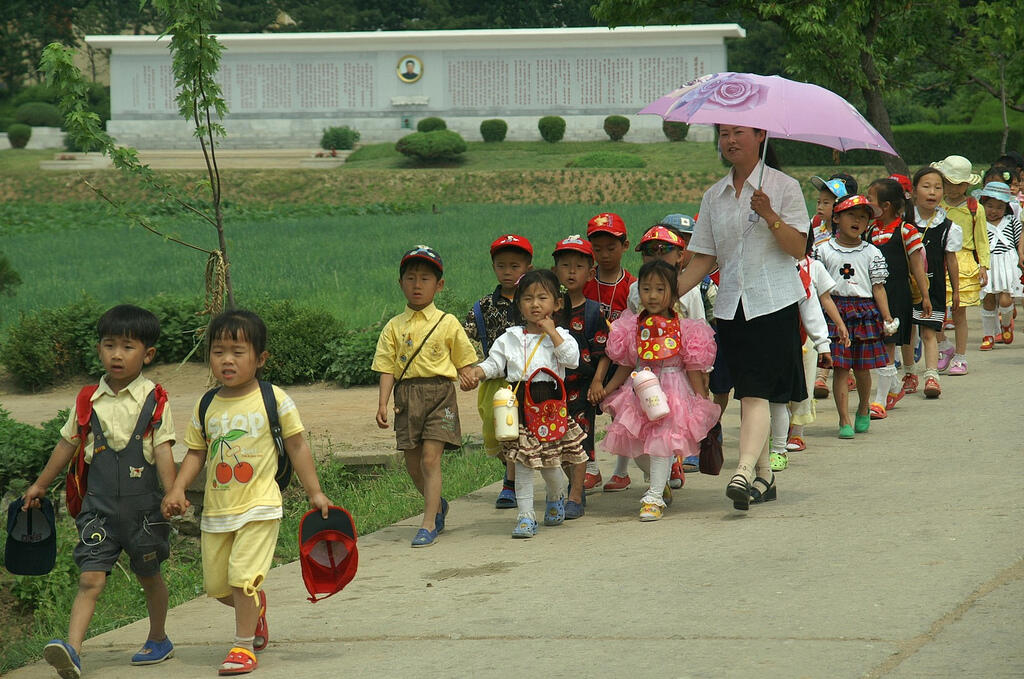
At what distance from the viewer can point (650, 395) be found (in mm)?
6309

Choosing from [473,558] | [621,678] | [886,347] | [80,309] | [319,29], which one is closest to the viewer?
[621,678]

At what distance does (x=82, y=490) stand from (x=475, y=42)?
2067 inches

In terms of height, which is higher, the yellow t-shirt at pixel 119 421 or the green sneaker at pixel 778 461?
the yellow t-shirt at pixel 119 421

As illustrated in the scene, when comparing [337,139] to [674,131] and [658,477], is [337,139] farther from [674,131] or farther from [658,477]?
[658,477]

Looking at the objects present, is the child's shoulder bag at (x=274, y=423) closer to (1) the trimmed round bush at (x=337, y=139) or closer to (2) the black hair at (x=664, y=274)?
(2) the black hair at (x=664, y=274)

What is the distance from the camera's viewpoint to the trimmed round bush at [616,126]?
52.6 m

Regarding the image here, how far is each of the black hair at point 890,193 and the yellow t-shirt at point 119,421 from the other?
240 inches

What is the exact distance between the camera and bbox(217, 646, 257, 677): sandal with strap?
4422mm

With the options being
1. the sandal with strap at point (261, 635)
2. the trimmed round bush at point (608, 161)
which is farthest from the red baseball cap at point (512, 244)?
the trimmed round bush at point (608, 161)

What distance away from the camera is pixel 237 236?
27.9 m

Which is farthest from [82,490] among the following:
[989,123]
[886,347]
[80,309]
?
[989,123]

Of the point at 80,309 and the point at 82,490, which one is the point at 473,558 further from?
the point at 80,309

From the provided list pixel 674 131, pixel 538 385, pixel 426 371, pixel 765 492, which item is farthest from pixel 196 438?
pixel 674 131

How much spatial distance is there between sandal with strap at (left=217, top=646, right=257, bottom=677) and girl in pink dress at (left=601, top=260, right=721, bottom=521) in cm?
251
